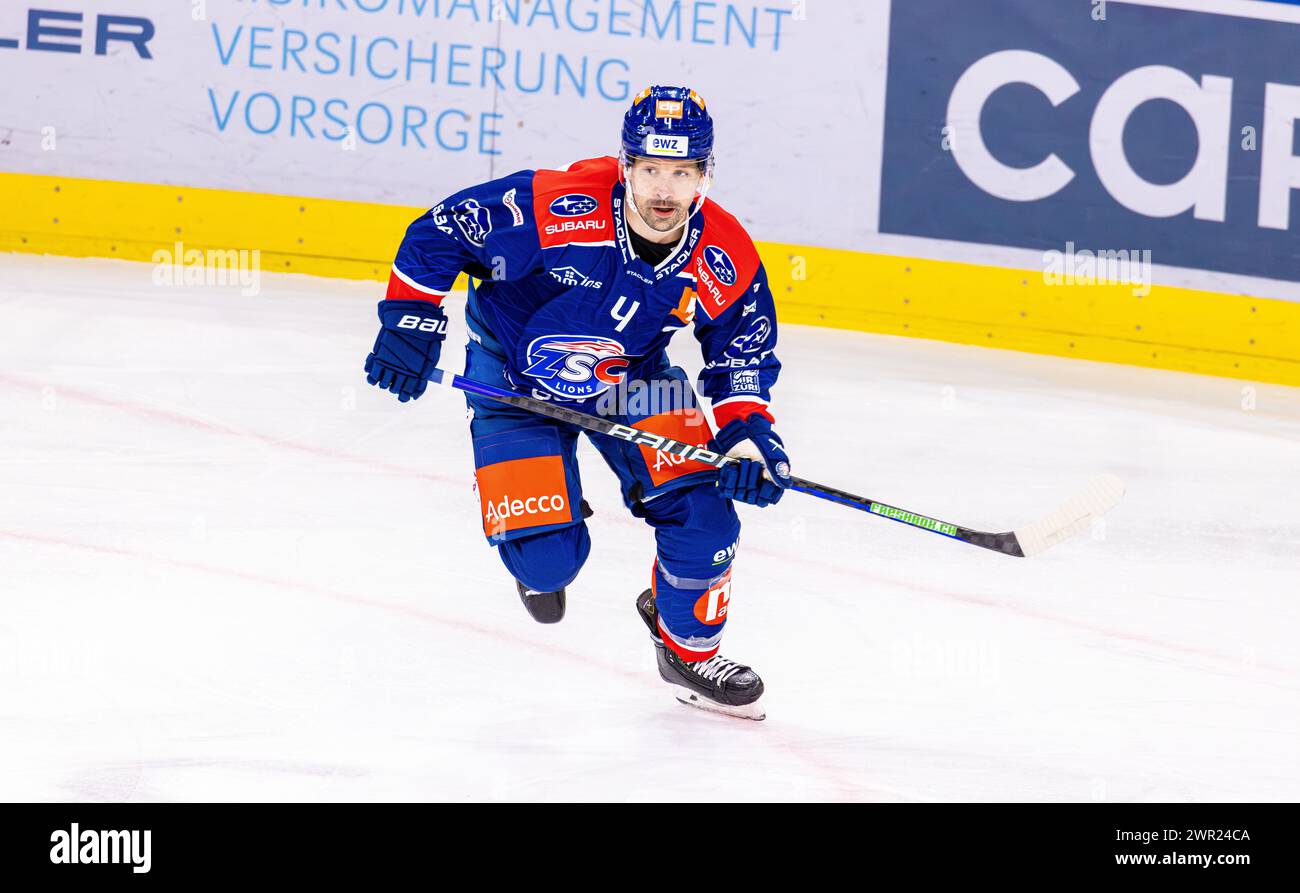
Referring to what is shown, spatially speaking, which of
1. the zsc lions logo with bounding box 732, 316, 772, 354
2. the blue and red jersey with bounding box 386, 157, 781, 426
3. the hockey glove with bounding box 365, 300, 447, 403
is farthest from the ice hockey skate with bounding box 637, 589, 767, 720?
the hockey glove with bounding box 365, 300, 447, 403

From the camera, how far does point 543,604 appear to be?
3.68 m

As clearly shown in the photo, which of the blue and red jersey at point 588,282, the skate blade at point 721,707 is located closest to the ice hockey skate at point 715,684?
the skate blade at point 721,707

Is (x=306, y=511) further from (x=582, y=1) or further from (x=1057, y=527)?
(x=582, y=1)

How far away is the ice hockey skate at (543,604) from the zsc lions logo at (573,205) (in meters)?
0.83

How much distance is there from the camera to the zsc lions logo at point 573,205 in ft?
10.9

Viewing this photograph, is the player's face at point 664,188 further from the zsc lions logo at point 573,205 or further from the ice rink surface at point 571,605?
the ice rink surface at point 571,605

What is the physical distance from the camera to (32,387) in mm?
5523

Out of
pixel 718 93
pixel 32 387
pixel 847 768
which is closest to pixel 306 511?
pixel 32 387

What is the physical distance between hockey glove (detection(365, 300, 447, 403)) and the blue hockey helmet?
0.52 meters

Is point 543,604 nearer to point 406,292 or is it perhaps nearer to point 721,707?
point 721,707

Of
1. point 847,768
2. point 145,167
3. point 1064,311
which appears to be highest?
point 145,167

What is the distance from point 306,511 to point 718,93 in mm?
3526

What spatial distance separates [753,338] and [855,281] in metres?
4.09

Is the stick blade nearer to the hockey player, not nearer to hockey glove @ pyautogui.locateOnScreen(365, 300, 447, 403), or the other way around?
the hockey player
